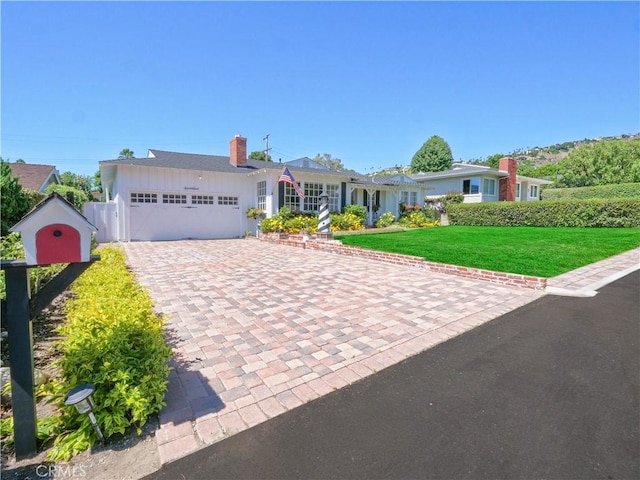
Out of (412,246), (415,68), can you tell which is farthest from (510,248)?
(415,68)

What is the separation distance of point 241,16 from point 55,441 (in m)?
9.32

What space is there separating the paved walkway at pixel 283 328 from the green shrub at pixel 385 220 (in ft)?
35.8

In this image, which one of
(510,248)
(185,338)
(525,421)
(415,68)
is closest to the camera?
(525,421)

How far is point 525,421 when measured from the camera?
2.32 metres

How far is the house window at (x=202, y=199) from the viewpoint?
16031 millimetres

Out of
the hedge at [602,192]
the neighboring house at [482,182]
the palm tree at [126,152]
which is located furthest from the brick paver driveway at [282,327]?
the palm tree at [126,152]

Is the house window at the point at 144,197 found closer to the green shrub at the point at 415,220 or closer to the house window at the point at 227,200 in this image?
the house window at the point at 227,200

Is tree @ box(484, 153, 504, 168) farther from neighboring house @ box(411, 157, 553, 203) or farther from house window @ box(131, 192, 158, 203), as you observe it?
house window @ box(131, 192, 158, 203)

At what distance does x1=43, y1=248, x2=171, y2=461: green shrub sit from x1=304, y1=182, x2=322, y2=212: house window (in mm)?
14507

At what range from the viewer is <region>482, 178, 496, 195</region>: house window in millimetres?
25005

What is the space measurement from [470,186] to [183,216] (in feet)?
70.6

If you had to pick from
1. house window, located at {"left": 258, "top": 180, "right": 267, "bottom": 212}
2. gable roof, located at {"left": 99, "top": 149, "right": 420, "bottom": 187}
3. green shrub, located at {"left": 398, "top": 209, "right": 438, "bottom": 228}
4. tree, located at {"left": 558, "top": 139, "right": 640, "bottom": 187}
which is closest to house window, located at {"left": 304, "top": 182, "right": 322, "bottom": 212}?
gable roof, located at {"left": 99, "top": 149, "right": 420, "bottom": 187}

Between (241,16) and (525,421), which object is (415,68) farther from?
(525,421)

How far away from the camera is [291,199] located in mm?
16594
